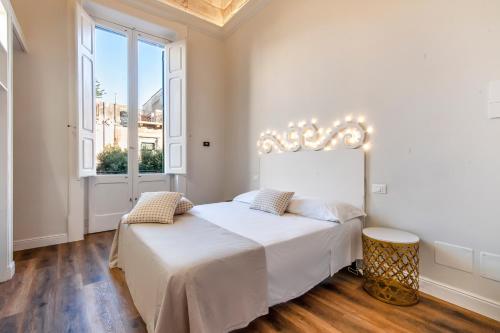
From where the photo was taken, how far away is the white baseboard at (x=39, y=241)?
2.88 m

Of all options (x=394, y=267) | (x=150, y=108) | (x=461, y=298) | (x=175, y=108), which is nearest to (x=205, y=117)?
(x=175, y=108)

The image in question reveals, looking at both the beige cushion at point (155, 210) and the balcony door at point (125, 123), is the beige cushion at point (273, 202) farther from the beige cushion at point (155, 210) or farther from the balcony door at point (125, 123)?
the balcony door at point (125, 123)

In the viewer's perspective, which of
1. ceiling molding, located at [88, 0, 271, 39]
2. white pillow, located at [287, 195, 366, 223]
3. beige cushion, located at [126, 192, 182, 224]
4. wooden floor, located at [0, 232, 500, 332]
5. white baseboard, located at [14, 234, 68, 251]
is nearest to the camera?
wooden floor, located at [0, 232, 500, 332]

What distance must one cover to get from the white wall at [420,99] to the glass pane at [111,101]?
273cm

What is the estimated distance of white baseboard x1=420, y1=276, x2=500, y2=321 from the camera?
1.69m

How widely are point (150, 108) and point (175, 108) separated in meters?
0.44

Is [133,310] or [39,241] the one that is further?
[39,241]

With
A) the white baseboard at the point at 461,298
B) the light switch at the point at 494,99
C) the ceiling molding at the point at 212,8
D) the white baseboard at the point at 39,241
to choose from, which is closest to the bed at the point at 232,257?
the white baseboard at the point at 461,298

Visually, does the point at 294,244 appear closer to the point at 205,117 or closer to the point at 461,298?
the point at 461,298

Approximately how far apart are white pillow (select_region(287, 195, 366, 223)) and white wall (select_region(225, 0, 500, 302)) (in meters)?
0.24

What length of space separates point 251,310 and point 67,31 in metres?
4.01

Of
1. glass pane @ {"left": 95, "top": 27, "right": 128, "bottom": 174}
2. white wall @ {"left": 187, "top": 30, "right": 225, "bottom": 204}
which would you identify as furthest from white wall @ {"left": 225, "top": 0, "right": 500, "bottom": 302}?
glass pane @ {"left": 95, "top": 27, "right": 128, "bottom": 174}

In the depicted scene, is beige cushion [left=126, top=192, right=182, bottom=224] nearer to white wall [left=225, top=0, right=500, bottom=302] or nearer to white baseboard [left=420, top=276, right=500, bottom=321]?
white wall [left=225, top=0, right=500, bottom=302]

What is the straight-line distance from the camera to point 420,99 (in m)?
2.07
